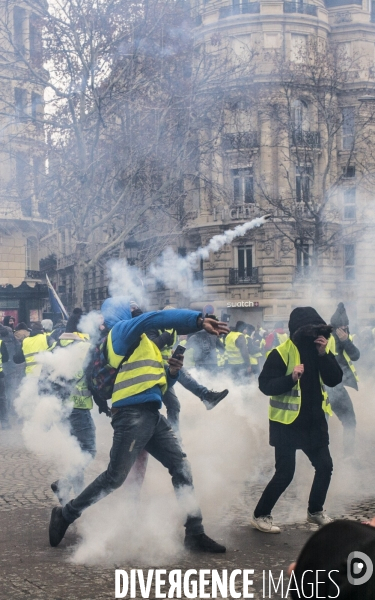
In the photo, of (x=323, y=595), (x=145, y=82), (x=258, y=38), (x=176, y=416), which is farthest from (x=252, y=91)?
(x=323, y=595)

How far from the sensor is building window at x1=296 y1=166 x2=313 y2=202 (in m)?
26.9

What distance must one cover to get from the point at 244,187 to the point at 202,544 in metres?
23.4

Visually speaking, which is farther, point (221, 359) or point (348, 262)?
point (348, 262)

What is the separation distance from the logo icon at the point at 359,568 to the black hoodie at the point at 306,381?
3.70 metres

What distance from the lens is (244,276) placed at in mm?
36594

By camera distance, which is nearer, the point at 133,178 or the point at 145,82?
the point at 145,82

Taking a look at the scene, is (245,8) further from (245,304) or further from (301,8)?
(245,304)

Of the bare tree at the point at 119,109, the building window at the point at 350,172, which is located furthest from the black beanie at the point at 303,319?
the building window at the point at 350,172

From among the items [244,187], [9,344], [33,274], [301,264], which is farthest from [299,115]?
[9,344]

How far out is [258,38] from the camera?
116 ft

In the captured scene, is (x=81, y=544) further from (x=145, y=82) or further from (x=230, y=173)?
(x=230, y=173)

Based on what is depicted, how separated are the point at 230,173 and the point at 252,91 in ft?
8.74

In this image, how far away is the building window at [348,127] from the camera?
86.8 ft

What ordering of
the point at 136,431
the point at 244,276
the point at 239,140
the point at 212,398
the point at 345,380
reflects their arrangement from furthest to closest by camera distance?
the point at 244,276 → the point at 239,140 → the point at 345,380 → the point at 212,398 → the point at 136,431
